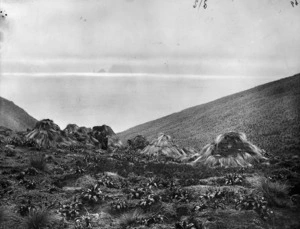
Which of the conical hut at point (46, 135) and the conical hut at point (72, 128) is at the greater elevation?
the conical hut at point (72, 128)

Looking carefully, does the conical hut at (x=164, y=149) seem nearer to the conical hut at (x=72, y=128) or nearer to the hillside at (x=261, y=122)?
the hillside at (x=261, y=122)

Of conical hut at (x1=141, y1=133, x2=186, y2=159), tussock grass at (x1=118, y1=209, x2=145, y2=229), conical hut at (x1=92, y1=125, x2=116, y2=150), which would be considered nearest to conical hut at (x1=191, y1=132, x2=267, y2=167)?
conical hut at (x1=141, y1=133, x2=186, y2=159)

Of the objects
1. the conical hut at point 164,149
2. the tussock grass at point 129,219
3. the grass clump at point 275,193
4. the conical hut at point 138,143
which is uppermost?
the conical hut at point 138,143

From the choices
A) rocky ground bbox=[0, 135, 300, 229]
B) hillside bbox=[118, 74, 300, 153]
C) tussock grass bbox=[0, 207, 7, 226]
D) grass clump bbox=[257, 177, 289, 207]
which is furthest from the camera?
hillside bbox=[118, 74, 300, 153]

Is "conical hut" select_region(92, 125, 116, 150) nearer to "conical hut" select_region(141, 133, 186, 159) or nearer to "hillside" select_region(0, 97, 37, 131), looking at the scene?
"conical hut" select_region(141, 133, 186, 159)

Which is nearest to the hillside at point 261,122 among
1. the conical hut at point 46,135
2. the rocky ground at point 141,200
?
the rocky ground at point 141,200

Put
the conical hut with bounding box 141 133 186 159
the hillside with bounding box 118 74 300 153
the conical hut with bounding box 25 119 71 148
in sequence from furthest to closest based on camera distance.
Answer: the hillside with bounding box 118 74 300 153
the conical hut with bounding box 141 133 186 159
the conical hut with bounding box 25 119 71 148

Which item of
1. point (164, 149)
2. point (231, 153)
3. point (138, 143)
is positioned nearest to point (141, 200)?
point (231, 153)

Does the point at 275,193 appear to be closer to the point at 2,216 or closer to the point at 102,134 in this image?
the point at 2,216
